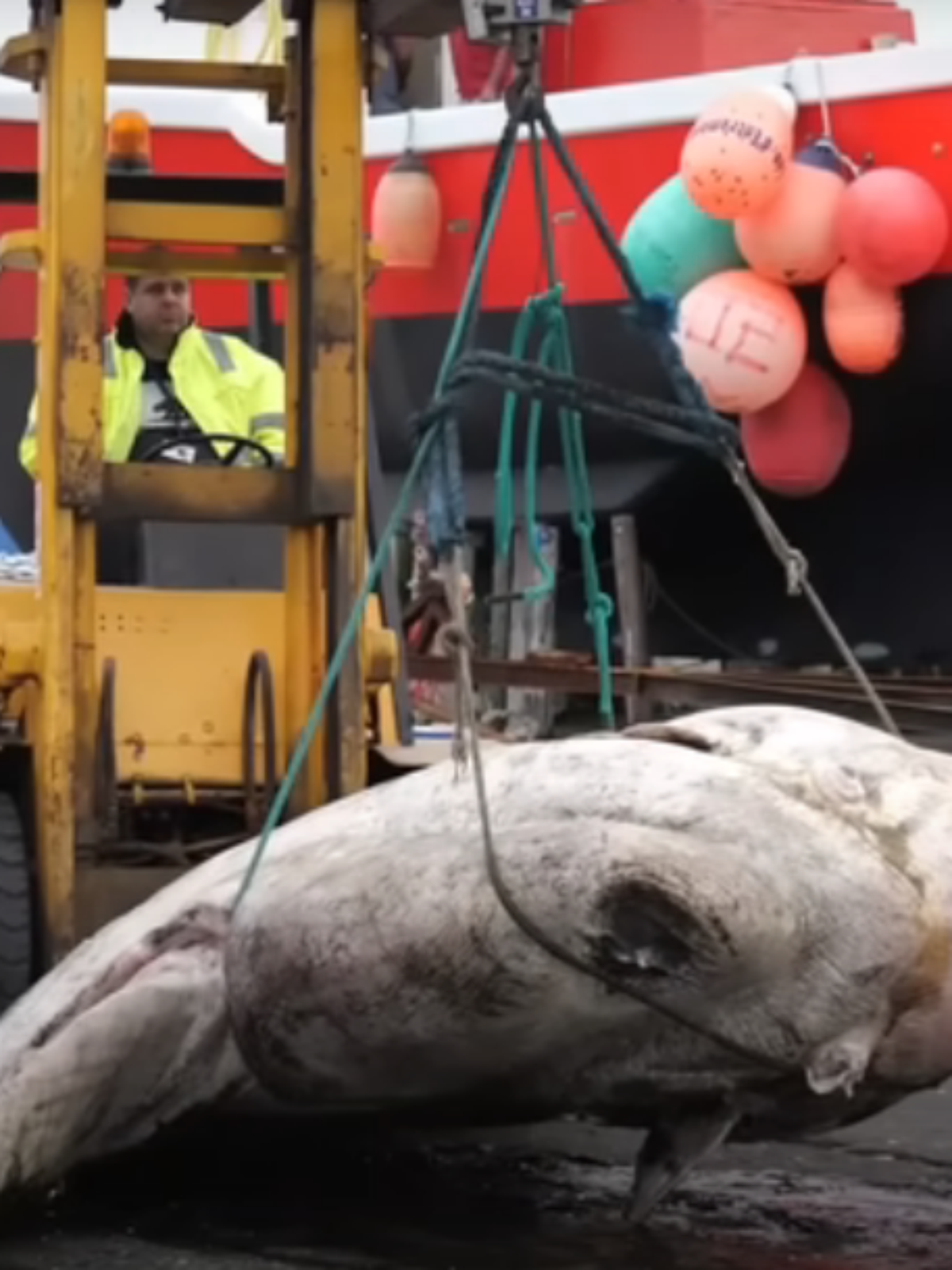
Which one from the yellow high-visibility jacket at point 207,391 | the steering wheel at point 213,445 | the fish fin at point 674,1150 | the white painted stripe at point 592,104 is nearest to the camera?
the fish fin at point 674,1150

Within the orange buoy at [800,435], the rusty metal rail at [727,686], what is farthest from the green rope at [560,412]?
the orange buoy at [800,435]

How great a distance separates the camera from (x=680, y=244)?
14.7m

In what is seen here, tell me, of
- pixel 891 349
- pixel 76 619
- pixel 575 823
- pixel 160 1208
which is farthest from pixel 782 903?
pixel 891 349

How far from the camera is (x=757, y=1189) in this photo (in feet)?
20.3

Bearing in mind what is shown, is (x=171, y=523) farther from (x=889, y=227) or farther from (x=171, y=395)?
(x=889, y=227)

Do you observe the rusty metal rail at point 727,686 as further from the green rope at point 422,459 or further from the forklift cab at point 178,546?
the green rope at point 422,459

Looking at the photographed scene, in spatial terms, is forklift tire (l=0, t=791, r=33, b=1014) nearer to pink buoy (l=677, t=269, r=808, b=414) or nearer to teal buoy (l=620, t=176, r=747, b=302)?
pink buoy (l=677, t=269, r=808, b=414)

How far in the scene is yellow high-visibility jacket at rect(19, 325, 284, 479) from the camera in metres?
7.22

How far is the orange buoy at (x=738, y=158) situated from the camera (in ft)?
46.3

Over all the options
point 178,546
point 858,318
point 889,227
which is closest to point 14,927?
point 178,546

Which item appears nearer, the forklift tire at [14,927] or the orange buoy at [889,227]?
the forklift tire at [14,927]

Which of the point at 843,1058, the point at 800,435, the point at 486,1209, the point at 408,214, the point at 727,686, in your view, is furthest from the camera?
the point at 408,214

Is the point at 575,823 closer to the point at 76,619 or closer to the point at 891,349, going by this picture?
the point at 76,619

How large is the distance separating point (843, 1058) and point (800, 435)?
10.3m
